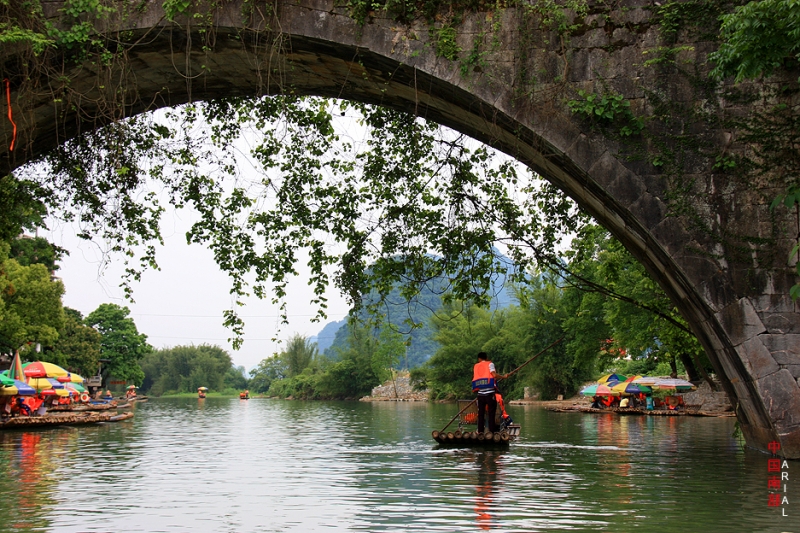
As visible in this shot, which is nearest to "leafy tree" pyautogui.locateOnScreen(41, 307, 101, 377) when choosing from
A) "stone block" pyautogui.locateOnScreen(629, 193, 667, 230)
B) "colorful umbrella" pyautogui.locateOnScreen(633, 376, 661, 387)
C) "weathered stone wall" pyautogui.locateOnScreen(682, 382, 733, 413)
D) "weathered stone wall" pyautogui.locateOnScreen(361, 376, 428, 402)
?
"weathered stone wall" pyautogui.locateOnScreen(361, 376, 428, 402)

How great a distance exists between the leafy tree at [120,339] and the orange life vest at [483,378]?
187 feet

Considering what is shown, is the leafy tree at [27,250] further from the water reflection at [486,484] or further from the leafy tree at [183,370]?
the leafy tree at [183,370]

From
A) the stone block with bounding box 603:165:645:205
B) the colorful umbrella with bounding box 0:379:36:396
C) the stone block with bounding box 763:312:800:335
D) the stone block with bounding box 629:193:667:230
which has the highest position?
the stone block with bounding box 603:165:645:205

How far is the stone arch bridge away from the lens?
793 cm

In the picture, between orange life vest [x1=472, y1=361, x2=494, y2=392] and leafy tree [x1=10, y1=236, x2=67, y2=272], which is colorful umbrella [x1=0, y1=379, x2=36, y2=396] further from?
leafy tree [x1=10, y1=236, x2=67, y2=272]

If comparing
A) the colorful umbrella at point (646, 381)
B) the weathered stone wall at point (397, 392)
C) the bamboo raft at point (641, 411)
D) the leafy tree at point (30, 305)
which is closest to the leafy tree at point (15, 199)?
the bamboo raft at point (641, 411)

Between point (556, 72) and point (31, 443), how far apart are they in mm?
12603

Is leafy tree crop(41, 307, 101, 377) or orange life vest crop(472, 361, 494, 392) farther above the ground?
leafy tree crop(41, 307, 101, 377)

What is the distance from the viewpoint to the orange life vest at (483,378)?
558 inches

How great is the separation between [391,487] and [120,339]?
62.6 metres

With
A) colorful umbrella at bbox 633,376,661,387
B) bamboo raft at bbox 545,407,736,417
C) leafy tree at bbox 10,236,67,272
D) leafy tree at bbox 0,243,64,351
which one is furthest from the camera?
leafy tree at bbox 10,236,67,272

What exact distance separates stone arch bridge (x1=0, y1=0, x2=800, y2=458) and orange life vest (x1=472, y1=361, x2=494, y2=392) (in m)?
5.68

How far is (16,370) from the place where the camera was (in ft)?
79.2

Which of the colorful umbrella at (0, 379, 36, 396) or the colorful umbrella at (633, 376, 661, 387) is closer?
the colorful umbrella at (0, 379, 36, 396)
